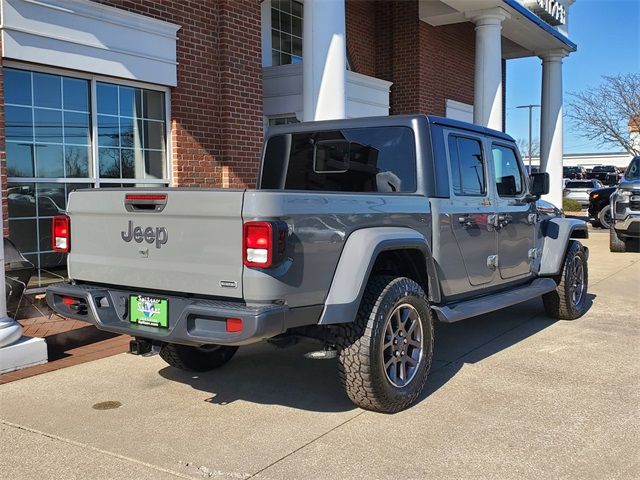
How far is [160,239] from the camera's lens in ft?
13.0

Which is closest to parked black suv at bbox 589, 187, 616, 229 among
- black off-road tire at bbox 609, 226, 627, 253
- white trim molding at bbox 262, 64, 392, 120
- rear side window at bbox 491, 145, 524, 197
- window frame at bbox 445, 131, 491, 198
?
black off-road tire at bbox 609, 226, 627, 253

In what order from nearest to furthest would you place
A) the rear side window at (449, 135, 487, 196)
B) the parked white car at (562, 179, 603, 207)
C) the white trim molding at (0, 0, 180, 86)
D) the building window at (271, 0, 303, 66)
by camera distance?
1. the rear side window at (449, 135, 487, 196)
2. the white trim molding at (0, 0, 180, 86)
3. the building window at (271, 0, 303, 66)
4. the parked white car at (562, 179, 603, 207)

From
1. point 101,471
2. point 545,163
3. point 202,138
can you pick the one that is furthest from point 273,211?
point 545,163

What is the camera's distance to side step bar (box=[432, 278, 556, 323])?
4.85m

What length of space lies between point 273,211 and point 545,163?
49.0ft

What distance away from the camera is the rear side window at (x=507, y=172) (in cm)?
599

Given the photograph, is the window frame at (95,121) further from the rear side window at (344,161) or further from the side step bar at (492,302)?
the side step bar at (492,302)

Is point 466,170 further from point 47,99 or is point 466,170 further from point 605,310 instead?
point 47,99

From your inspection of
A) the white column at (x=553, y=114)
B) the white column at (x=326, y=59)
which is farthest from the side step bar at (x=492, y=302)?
the white column at (x=553, y=114)

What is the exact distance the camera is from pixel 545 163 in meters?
17.1

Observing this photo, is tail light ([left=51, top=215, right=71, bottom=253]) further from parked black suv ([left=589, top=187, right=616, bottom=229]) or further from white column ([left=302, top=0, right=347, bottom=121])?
parked black suv ([left=589, top=187, right=616, bottom=229])

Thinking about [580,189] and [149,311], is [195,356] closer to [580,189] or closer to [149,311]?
[149,311]

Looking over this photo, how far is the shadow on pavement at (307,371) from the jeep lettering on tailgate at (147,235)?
1.24 metres

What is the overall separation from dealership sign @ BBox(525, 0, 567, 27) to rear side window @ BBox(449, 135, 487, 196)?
976 cm
